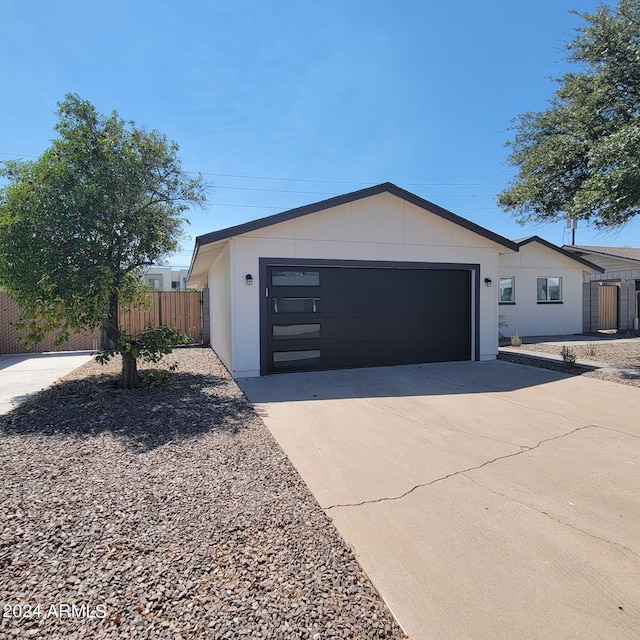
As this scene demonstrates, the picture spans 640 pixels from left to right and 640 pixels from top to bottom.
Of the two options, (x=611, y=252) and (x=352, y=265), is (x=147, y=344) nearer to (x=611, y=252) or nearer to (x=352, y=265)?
(x=352, y=265)

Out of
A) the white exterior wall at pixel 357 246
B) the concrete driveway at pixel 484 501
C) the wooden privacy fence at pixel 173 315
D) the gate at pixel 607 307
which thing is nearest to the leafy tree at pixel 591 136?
the white exterior wall at pixel 357 246

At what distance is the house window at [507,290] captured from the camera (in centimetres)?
1482

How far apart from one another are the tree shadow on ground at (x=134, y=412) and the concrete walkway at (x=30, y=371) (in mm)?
363

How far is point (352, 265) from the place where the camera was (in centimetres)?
842

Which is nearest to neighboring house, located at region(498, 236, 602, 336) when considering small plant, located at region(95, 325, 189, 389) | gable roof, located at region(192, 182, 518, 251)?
gable roof, located at region(192, 182, 518, 251)

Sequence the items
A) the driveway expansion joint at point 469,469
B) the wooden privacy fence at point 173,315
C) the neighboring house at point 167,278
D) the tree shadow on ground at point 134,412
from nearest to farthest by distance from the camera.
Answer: the driveway expansion joint at point 469,469 < the tree shadow on ground at point 134,412 < the wooden privacy fence at point 173,315 < the neighboring house at point 167,278

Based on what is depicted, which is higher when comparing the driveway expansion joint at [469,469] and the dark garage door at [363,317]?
the dark garage door at [363,317]

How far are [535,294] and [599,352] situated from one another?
500cm

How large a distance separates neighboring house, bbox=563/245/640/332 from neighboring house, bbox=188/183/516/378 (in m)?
9.57

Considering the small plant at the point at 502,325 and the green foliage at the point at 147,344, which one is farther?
the small plant at the point at 502,325

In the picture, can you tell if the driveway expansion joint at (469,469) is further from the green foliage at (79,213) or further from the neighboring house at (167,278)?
the neighboring house at (167,278)

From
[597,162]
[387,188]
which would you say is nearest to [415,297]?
[387,188]

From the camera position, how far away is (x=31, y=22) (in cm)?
671

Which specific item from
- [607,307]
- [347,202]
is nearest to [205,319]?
[347,202]
